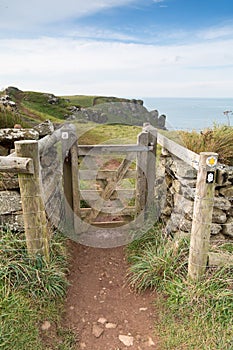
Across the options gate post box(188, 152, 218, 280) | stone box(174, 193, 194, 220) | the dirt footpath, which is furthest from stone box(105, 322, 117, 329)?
stone box(174, 193, 194, 220)

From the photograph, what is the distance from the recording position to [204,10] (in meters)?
5.24

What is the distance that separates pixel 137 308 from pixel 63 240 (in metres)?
1.72

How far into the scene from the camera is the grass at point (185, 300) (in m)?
2.49

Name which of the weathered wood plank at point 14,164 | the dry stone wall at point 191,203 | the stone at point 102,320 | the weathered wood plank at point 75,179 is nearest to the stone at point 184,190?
the dry stone wall at point 191,203

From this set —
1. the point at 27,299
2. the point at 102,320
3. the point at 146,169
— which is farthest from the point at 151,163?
the point at 27,299

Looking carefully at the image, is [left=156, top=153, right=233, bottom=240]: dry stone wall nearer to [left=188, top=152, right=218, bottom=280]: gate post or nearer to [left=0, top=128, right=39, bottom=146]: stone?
[left=188, top=152, right=218, bottom=280]: gate post

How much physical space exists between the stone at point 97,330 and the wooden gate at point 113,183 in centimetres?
220

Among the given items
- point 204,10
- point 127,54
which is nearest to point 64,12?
point 127,54

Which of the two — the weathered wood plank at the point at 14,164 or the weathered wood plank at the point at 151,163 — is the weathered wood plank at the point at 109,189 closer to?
the weathered wood plank at the point at 151,163

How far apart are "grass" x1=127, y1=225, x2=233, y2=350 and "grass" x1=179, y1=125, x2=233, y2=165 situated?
1322 millimetres

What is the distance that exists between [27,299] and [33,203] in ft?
A: 3.33

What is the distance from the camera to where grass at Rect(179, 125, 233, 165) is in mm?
3631

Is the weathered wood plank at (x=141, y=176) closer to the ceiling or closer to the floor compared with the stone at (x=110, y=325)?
closer to the ceiling

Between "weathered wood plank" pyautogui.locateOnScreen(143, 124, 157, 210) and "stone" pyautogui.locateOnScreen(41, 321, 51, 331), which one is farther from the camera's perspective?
"weathered wood plank" pyautogui.locateOnScreen(143, 124, 157, 210)
